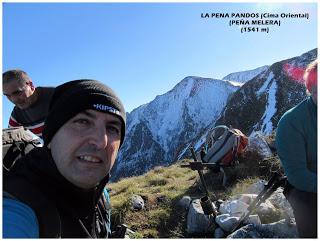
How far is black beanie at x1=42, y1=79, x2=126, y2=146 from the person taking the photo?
8.58ft

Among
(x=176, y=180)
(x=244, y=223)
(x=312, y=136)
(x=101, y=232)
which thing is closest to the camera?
(x=101, y=232)

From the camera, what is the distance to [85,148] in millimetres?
2527

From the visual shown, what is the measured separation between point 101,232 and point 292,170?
2.15 metres

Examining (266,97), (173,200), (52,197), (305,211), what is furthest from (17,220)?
(266,97)

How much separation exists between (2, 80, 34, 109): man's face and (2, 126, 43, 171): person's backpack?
262cm

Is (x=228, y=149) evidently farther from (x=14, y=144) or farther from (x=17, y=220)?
(x=17, y=220)

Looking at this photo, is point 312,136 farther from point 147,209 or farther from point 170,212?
point 147,209

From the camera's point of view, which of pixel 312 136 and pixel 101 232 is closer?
pixel 101 232

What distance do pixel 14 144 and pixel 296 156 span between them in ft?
9.05

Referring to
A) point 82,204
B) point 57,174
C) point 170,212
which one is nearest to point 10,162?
point 57,174

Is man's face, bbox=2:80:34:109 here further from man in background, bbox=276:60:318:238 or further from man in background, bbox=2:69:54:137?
man in background, bbox=276:60:318:238

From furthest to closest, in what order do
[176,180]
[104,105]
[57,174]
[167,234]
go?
[176,180] → [167,234] → [104,105] → [57,174]

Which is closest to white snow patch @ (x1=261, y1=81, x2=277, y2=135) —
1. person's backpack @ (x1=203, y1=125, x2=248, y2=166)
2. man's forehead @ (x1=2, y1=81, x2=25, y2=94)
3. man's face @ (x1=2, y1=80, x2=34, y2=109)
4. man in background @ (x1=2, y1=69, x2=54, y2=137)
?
person's backpack @ (x1=203, y1=125, x2=248, y2=166)

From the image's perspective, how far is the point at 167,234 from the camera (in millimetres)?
7855
